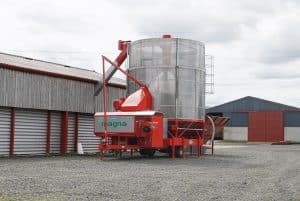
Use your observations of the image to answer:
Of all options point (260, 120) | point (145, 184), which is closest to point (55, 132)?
point (145, 184)

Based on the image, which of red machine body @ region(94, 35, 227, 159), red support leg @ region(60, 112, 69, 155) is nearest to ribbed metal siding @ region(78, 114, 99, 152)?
red support leg @ region(60, 112, 69, 155)

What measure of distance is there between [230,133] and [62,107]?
3990 centimetres

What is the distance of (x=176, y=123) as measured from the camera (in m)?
23.0

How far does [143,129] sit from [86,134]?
7080 mm

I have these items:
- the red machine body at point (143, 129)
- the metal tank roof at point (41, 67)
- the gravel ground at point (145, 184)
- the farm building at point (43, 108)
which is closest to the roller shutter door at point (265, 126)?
the metal tank roof at point (41, 67)

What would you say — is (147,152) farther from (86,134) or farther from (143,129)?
(86,134)

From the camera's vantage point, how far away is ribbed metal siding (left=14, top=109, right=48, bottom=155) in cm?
2350

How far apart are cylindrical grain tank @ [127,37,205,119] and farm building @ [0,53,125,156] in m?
3.45

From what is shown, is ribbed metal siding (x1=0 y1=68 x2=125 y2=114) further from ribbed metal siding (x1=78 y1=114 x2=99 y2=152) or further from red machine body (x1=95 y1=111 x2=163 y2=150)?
red machine body (x1=95 y1=111 x2=163 y2=150)

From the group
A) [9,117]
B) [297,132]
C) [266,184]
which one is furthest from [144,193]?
[297,132]

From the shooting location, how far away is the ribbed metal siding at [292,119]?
57.3m

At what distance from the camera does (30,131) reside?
79.2 ft

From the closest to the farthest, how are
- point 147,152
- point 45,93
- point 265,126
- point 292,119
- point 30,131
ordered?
point 30,131
point 45,93
point 147,152
point 292,119
point 265,126

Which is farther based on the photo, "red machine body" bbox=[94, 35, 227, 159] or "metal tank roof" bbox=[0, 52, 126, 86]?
"metal tank roof" bbox=[0, 52, 126, 86]
